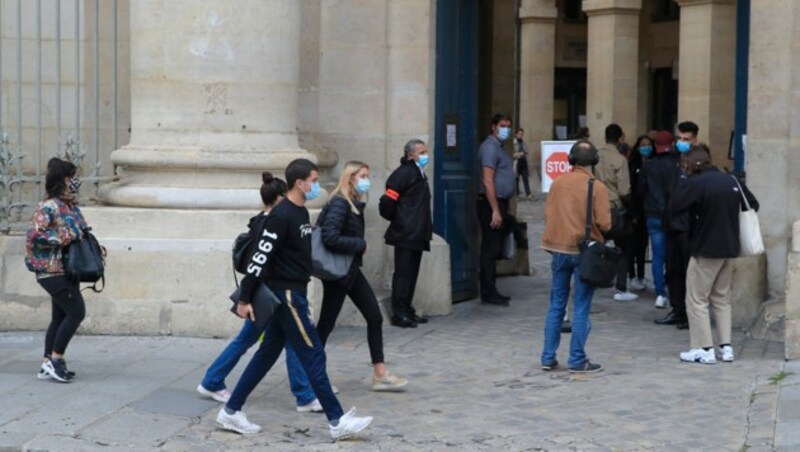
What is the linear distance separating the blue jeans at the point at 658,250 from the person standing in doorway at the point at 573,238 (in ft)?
11.8

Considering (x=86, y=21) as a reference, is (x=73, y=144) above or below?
below

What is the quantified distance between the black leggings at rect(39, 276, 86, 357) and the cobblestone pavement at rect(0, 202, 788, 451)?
277mm

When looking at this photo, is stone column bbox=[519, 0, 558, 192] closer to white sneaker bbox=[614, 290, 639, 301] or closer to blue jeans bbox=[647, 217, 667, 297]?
white sneaker bbox=[614, 290, 639, 301]

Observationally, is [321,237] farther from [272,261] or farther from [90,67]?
[90,67]

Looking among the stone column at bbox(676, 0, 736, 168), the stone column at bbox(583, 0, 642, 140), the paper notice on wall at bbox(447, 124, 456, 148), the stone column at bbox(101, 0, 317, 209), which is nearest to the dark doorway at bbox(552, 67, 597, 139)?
the stone column at bbox(583, 0, 642, 140)

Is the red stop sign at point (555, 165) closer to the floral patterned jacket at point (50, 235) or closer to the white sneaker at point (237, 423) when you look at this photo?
the floral patterned jacket at point (50, 235)

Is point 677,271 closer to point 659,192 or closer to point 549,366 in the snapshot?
point 659,192

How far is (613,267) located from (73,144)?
468cm

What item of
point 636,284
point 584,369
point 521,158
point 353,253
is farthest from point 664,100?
point 353,253

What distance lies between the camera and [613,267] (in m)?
9.87

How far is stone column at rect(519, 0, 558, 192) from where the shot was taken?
3431 centimetres

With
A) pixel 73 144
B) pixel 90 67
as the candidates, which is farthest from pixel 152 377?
pixel 90 67

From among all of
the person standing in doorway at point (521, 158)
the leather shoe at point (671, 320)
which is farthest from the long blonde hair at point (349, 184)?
the person standing in doorway at point (521, 158)

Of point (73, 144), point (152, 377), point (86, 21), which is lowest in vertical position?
point (152, 377)
